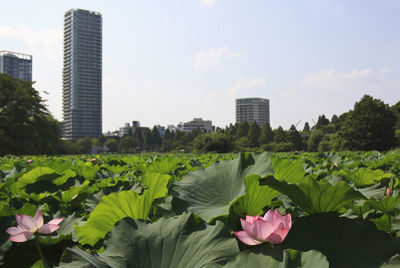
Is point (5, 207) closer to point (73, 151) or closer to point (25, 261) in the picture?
point (25, 261)

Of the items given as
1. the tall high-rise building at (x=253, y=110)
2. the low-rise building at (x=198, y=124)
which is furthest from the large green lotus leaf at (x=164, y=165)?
the tall high-rise building at (x=253, y=110)

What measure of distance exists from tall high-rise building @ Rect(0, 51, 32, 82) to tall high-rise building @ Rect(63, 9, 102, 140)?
37.1 ft

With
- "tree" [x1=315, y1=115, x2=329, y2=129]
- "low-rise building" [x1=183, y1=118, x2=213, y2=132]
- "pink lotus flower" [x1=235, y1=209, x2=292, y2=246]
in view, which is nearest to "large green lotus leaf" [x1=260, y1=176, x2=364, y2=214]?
"pink lotus flower" [x1=235, y1=209, x2=292, y2=246]

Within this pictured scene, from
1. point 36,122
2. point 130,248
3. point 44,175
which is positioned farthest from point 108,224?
point 36,122

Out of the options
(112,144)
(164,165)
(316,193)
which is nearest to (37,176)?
(164,165)

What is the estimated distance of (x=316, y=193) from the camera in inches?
25.4

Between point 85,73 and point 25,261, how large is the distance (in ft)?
348

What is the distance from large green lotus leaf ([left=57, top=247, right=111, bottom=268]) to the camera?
0.51 m

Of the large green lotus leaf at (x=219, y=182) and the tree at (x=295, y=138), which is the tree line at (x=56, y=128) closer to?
the tree at (x=295, y=138)

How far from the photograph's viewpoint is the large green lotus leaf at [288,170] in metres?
0.92

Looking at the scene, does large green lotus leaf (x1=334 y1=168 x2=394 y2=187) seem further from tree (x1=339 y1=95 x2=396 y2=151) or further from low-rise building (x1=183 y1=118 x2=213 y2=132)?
low-rise building (x1=183 y1=118 x2=213 y2=132)

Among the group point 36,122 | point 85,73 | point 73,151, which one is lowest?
point 73,151

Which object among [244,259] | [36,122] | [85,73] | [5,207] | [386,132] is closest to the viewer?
[244,259]

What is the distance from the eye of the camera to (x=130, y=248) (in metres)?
0.58
